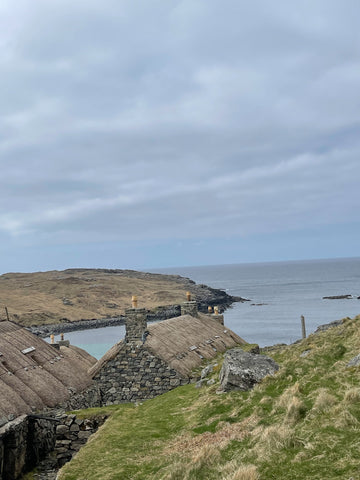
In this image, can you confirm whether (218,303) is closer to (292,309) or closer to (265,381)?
(292,309)

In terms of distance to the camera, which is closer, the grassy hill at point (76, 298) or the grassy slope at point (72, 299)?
the grassy slope at point (72, 299)

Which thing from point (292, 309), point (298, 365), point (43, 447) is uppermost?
point (298, 365)

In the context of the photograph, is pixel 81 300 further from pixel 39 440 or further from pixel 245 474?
pixel 245 474

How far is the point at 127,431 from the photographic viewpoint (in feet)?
47.8

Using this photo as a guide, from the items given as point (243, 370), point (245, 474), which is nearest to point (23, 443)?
point (243, 370)

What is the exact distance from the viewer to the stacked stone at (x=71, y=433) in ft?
54.7

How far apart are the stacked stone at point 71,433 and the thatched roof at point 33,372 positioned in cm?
201

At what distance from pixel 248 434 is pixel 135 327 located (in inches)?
542

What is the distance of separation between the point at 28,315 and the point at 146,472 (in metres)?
107

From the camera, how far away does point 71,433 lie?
1705 centimetres

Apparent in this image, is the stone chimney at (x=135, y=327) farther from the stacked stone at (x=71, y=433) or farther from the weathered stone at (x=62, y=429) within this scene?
the weathered stone at (x=62, y=429)

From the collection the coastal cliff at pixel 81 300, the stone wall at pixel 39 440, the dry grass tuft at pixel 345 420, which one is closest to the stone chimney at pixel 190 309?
the stone wall at pixel 39 440

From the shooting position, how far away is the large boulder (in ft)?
53.4

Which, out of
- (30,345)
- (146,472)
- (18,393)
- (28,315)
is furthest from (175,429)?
(28,315)
